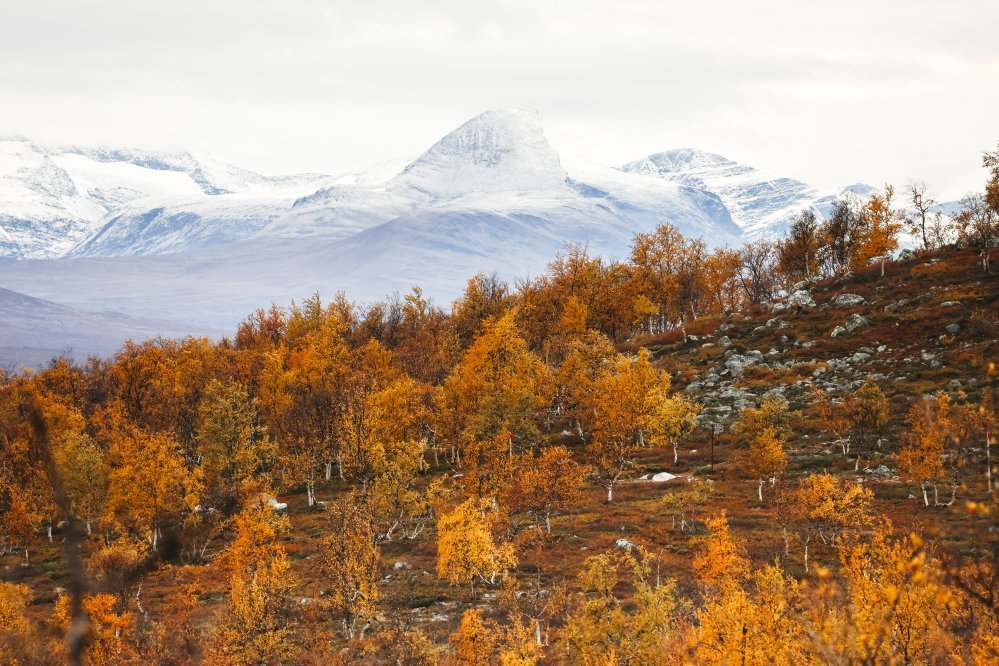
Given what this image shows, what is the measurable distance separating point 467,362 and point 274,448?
83.5 feet

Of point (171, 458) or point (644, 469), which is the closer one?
point (171, 458)

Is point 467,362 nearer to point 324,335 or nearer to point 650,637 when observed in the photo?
point 324,335

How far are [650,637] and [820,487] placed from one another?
20.8 m

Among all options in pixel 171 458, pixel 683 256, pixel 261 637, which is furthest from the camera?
pixel 683 256

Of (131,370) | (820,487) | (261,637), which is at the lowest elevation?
(261,637)

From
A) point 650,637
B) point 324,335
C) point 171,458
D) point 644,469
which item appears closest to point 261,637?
point 650,637

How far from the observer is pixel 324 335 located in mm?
98938

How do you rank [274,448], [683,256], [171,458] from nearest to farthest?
[171,458] → [274,448] → [683,256]

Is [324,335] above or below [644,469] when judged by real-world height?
above

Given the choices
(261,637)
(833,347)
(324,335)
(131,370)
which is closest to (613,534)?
(261,637)

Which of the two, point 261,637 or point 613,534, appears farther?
point 613,534

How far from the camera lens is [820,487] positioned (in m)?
44.6

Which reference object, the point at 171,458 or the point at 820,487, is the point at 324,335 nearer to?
the point at 171,458

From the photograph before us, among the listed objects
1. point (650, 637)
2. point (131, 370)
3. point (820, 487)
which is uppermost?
point (131, 370)
